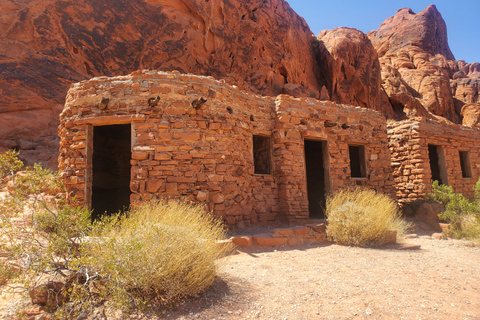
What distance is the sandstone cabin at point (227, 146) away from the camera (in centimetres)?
609

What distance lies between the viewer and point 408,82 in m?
24.3

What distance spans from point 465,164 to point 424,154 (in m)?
2.85

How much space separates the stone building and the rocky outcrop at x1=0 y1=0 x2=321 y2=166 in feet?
19.0

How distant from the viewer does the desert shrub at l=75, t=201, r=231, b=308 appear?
306 cm

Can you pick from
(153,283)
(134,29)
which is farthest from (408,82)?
(153,283)

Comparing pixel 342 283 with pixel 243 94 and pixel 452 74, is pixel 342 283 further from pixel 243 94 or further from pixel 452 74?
pixel 452 74

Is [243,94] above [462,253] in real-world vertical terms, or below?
above

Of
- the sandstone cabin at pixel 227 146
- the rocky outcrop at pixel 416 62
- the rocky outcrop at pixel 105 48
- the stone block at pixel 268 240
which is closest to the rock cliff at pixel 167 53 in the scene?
the rocky outcrop at pixel 105 48

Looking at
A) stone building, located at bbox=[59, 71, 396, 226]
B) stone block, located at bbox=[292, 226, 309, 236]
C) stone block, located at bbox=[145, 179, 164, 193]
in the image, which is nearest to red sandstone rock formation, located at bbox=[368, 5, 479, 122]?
stone building, located at bbox=[59, 71, 396, 226]

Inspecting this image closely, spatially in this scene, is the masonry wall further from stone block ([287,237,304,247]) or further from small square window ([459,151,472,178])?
stone block ([287,237,304,247])

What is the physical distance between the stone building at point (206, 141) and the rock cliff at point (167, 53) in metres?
5.36

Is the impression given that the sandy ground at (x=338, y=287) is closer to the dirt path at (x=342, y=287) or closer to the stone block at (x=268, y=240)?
the dirt path at (x=342, y=287)

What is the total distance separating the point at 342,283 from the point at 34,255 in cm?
366

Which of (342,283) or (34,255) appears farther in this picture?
(342,283)
